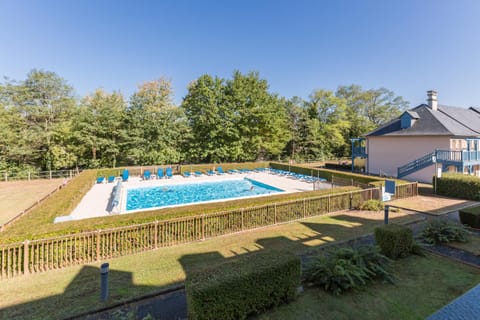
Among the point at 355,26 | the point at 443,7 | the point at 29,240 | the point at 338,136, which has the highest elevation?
the point at 355,26

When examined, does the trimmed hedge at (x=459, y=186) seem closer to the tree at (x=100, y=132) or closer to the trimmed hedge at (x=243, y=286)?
the trimmed hedge at (x=243, y=286)

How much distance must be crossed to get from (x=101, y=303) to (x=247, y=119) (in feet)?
93.5

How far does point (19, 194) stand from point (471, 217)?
86.0 ft

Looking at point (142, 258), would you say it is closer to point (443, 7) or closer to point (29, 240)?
point (29, 240)

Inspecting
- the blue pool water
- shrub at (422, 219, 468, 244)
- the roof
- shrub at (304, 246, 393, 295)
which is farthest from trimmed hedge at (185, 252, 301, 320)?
the roof

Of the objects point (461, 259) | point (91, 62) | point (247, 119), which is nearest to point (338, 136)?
point (247, 119)

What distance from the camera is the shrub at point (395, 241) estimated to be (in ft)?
21.4

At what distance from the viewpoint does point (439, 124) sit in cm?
2048

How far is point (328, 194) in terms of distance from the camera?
11883mm

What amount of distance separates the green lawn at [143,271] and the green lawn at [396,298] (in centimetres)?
261

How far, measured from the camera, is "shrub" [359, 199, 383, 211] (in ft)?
39.7

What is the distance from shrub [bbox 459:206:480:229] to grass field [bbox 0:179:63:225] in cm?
2024

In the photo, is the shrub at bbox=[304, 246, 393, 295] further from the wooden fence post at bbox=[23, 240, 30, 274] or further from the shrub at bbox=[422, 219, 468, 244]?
the wooden fence post at bbox=[23, 240, 30, 274]

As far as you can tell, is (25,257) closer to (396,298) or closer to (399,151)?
(396,298)
